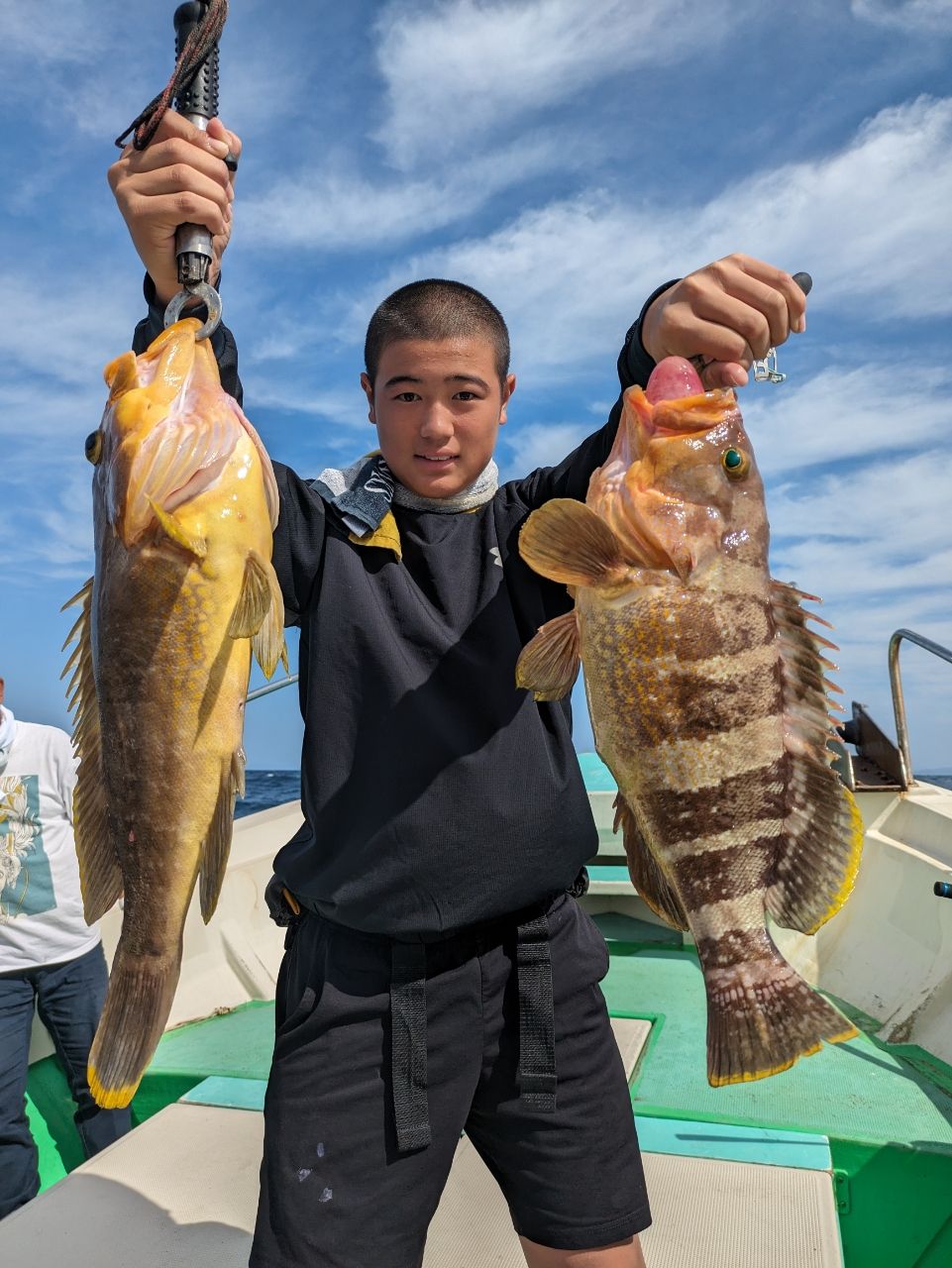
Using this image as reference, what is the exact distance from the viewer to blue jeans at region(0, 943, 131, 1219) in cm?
453

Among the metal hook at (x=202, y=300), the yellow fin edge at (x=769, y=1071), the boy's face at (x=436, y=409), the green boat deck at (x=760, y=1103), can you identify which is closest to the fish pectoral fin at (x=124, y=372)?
the metal hook at (x=202, y=300)

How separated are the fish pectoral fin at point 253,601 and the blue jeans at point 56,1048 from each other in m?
3.94

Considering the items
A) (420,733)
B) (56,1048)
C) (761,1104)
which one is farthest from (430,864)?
(56,1048)

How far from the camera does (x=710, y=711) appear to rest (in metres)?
2.08

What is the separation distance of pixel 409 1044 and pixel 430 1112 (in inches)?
7.8

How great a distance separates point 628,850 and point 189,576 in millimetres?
1255

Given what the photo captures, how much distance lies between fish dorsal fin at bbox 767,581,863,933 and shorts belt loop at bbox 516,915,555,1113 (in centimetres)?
68

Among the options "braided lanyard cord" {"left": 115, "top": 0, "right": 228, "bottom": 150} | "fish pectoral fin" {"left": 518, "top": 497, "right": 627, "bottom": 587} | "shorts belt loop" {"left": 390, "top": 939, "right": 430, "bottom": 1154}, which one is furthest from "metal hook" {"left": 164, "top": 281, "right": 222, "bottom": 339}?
"shorts belt loop" {"left": 390, "top": 939, "right": 430, "bottom": 1154}

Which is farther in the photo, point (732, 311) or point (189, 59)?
point (732, 311)

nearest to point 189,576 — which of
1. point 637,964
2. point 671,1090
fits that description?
point 671,1090

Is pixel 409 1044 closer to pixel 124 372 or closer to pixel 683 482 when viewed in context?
pixel 683 482

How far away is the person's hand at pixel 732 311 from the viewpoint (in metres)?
2.21

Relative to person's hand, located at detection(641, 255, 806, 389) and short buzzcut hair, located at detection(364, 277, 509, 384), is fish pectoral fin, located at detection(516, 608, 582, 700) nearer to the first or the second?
person's hand, located at detection(641, 255, 806, 389)

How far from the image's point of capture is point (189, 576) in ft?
6.82
